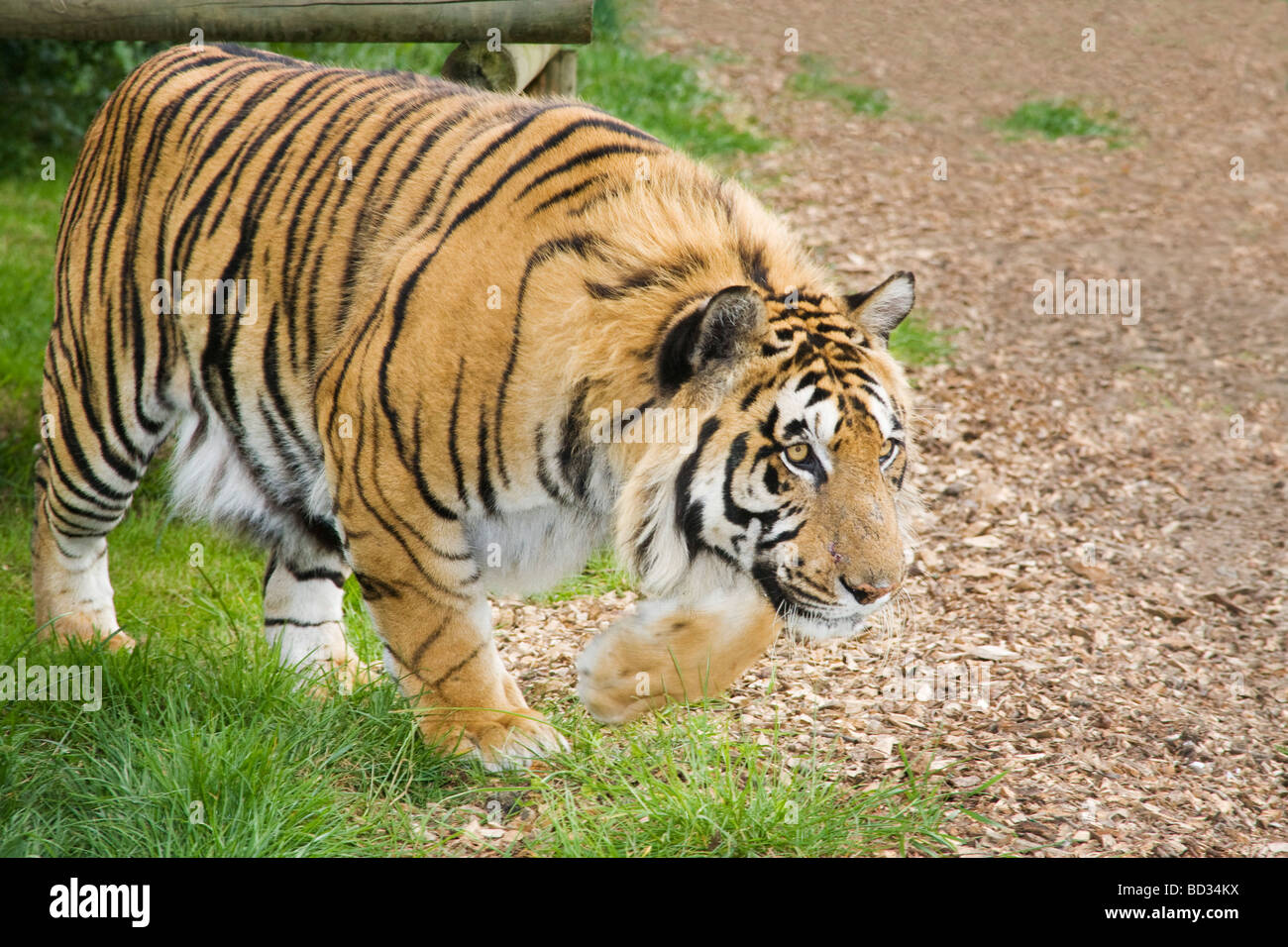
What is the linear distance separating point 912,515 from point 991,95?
34.2ft

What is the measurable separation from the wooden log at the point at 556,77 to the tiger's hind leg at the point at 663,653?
2685 millimetres

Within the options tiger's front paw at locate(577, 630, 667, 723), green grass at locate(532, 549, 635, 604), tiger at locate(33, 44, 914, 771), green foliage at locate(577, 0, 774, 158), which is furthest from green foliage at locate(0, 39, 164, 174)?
tiger's front paw at locate(577, 630, 667, 723)

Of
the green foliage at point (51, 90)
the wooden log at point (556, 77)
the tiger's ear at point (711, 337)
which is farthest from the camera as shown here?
the green foliage at point (51, 90)

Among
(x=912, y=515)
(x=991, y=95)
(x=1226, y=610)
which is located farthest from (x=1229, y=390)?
(x=991, y=95)

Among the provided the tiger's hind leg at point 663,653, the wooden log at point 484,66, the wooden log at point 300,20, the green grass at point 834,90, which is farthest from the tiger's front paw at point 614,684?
the green grass at point 834,90

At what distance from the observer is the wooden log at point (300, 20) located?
4059mm

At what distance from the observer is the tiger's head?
115 inches

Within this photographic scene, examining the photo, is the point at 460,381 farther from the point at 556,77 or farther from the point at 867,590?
the point at 556,77

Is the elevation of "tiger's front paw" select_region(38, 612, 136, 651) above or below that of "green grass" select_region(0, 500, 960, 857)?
above

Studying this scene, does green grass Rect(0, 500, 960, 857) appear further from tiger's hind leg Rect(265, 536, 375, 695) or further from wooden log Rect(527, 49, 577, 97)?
wooden log Rect(527, 49, 577, 97)

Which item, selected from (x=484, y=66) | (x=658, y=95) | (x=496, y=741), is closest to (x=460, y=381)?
(x=496, y=741)

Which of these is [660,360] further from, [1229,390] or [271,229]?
[1229,390]

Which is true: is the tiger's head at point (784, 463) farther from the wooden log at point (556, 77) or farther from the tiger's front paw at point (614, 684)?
the wooden log at point (556, 77)

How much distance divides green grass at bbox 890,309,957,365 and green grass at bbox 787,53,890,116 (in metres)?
5.24
